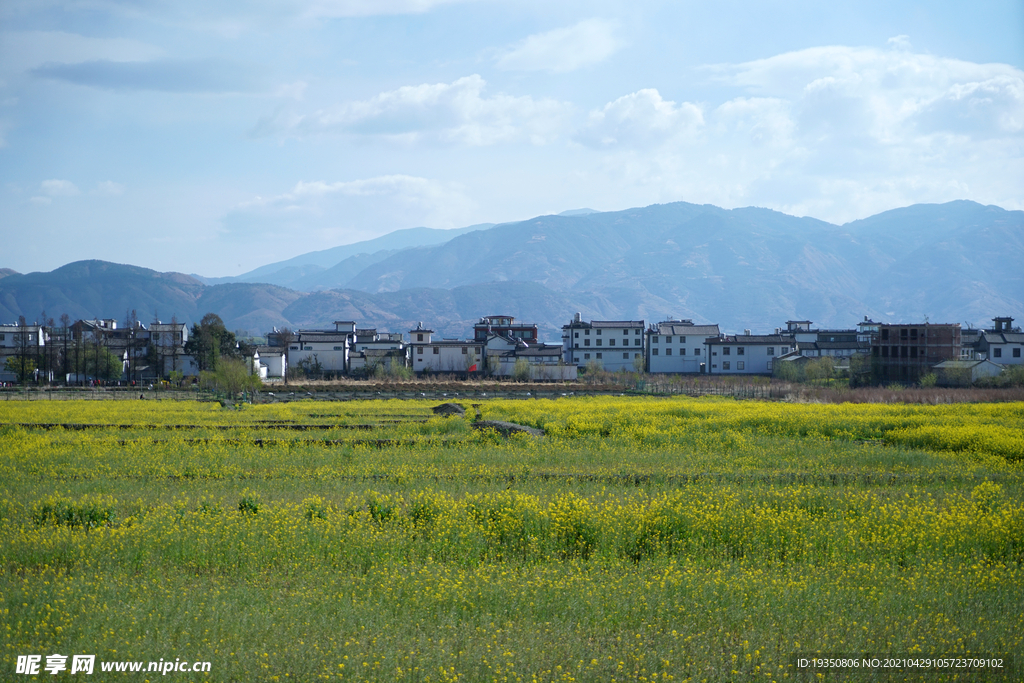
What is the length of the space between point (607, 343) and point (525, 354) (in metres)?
13.2

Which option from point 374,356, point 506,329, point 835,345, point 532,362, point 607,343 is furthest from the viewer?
point 506,329

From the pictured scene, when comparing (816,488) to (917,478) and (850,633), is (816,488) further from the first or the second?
(850,633)

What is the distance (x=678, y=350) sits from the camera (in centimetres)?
8300

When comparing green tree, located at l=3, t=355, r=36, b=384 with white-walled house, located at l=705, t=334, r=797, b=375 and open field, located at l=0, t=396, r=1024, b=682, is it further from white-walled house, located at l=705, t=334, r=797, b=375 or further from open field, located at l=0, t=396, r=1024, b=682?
white-walled house, located at l=705, t=334, r=797, b=375

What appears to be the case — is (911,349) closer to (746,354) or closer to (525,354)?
(746,354)

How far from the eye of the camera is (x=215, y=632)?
7.23m

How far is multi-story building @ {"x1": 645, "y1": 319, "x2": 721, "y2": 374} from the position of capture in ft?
270

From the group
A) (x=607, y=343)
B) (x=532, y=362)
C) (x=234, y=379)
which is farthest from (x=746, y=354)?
(x=234, y=379)

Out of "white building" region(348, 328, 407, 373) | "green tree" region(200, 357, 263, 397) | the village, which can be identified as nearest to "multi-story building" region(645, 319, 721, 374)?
the village

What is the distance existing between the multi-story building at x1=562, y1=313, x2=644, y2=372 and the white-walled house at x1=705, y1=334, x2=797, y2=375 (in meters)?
8.75

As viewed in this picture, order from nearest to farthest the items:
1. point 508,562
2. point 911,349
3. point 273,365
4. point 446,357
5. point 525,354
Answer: point 508,562 < point 911,349 < point 525,354 < point 273,365 < point 446,357

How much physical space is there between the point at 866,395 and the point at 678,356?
3900 cm

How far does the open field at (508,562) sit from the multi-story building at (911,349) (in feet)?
145

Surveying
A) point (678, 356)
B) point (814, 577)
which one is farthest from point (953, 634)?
point (678, 356)
